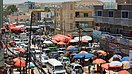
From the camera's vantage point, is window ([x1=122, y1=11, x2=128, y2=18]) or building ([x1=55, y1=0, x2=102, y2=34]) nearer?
window ([x1=122, y1=11, x2=128, y2=18])

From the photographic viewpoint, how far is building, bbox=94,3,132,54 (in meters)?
38.4

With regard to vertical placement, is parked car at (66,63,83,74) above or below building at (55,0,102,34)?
below

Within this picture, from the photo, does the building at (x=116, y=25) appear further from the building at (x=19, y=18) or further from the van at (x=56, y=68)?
the building at (x=19, y=18)

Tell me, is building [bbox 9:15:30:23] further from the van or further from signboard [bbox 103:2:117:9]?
the van

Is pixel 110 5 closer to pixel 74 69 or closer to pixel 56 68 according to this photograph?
pixel 74 69

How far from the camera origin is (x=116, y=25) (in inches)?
1672

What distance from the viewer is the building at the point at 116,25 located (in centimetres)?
3841

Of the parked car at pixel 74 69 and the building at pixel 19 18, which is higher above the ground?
the parked car at pixel 74 69

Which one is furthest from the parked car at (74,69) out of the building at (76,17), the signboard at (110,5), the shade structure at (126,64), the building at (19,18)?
the building at (19,18)

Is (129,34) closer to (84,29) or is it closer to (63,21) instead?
(84,29)

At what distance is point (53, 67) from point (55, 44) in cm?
1969

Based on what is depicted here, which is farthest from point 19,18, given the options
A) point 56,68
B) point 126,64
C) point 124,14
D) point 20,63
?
point 126,64

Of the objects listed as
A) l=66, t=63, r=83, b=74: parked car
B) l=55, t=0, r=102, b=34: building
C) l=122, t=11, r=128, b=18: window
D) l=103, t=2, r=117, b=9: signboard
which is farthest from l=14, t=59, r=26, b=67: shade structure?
l=55, t=0, r=102, b=34: building

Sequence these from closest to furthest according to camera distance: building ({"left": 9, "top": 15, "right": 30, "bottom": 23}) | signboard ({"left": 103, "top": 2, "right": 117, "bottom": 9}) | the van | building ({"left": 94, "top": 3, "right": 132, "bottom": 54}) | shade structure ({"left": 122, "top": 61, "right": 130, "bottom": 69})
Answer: shade structure ({"left": 122, "top": 61, "right": 130, "bottom": 69})
the van
building ({"left": 94, "top": 3, "right": 132, "bottom": 54})
signboard ({"left": 103, "top": 2, "right": 117, "bottom": 9})
building ({"left": 9, "top": 15, "right": 30, "bottom": 23})
